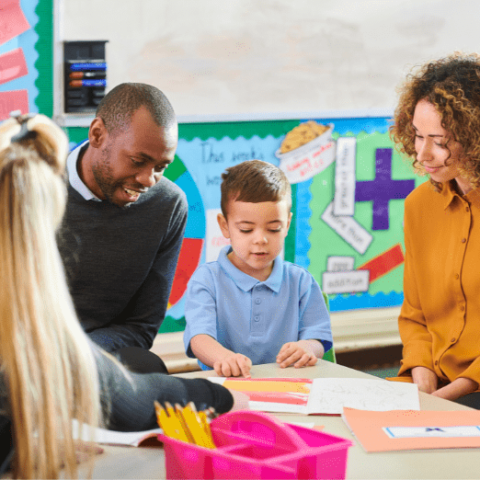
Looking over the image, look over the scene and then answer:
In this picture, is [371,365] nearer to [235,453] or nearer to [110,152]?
[110,152]

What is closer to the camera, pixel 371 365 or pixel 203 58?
pixel 203 58

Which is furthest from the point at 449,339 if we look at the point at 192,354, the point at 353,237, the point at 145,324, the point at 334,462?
the point at 353,237

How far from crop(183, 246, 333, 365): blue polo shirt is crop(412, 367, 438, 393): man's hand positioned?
0.25 metres

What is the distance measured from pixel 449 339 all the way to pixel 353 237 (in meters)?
1.30

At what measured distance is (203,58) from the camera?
7.70 ft

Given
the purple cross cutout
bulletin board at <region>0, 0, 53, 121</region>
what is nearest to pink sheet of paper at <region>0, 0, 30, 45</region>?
bulletin board at <region>0, 0, 53, 121</region>

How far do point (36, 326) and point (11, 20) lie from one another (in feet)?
5.50

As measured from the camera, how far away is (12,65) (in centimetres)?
202

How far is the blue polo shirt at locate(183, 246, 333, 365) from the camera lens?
1463mm

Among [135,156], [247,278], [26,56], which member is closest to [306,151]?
[26,56]

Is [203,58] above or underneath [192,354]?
above

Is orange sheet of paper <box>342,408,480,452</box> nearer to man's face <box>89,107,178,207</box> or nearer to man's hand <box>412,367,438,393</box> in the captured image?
man's hand <box>412,367,438,393</box>

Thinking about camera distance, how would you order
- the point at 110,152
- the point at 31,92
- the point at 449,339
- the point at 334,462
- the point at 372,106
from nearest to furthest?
the point at 334,462
the point at 110,152
the point at 449,339
the point at 31,92
the point at 372,106

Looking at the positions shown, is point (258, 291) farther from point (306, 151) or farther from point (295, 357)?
point (306, 151)
